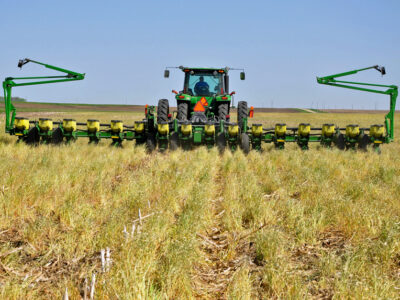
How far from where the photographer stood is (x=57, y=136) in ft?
35.3

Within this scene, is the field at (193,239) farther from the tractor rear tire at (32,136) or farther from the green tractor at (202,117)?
the tractor rear tire at (32,136)

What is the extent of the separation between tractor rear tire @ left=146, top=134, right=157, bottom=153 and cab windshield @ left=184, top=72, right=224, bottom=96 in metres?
2.26

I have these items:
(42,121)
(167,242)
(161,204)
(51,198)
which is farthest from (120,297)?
(42,121)

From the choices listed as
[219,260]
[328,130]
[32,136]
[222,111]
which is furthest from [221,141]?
[219,260]

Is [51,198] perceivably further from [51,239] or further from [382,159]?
[382,159]

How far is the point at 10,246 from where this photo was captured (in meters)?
3.12

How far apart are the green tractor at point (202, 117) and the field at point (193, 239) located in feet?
14.7

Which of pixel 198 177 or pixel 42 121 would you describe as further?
pixel 42 121

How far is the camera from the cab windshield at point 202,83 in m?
12.2

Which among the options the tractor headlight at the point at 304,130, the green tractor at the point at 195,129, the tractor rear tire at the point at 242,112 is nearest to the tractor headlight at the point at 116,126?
the green tractor at the point at 195,129

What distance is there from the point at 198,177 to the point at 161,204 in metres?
2.29

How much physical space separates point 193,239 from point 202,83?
9.65 m

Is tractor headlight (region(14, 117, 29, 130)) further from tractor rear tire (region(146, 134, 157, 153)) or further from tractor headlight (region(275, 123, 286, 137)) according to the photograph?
tractor headlight (region(275, 123, 286, 137))

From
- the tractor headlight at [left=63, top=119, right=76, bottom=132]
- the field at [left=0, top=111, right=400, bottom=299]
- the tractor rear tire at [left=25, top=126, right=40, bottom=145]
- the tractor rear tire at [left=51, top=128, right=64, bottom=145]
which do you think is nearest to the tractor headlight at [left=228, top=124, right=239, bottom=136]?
the field at [left=0, top=111, right=400, bottom=299]
